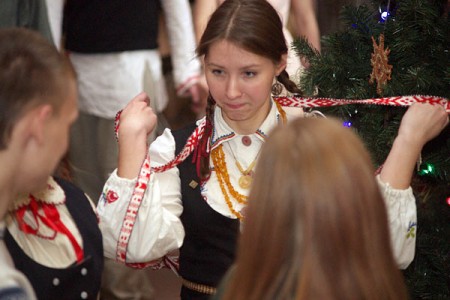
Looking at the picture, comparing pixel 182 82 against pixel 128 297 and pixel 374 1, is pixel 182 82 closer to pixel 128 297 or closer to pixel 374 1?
pixel 128 297

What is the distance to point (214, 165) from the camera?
2016mm

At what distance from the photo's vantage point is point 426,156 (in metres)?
2.03

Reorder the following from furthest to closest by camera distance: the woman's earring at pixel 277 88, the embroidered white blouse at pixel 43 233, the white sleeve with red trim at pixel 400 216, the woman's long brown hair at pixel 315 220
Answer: the woman's earring at pixel 277 88 → the white sleeve with red trim at pixel 400 216 → the embroidered white blouse at pixel 43 233 → the woman's long brown hair at pixel 315 220

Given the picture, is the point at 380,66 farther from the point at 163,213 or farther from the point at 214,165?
the point at 163,213

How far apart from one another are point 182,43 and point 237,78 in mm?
1171

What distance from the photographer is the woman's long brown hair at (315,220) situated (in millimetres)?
1145

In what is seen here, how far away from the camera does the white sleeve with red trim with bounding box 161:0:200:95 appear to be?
3043mm

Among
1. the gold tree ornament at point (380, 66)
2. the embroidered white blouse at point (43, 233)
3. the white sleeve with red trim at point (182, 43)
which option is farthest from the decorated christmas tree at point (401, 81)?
the white sleeve with red trim at point (182, 43)

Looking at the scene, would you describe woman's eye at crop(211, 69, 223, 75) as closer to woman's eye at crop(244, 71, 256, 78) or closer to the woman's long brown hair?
woman's eye at crop(244, 71, 256, 78)

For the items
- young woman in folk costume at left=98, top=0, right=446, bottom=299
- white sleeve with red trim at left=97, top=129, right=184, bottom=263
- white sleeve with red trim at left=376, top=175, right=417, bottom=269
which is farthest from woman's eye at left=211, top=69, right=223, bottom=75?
white sleeve with red trim at left=376, top=175, right=417, bottom=269

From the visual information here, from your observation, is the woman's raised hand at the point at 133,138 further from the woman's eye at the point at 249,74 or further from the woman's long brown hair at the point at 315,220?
the woman's long brown hair at the point at 315,220

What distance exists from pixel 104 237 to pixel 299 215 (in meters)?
0.79

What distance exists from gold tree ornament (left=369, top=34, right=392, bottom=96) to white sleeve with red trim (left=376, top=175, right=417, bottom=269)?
312 millimetres

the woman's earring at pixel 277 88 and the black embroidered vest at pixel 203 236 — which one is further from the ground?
the woman's earring at pixel 277 88
